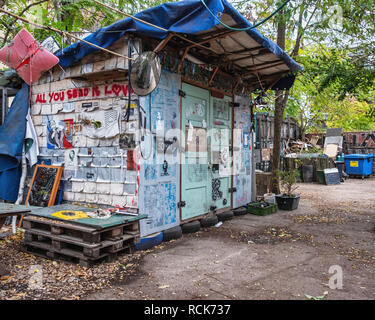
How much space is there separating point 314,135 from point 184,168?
1640 cm

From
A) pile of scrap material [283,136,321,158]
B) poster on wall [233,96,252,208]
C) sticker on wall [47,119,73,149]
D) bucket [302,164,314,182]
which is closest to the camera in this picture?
sticker on wall [47,119,73,149]

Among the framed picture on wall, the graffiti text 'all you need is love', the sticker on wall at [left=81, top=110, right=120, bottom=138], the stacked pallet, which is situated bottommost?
the stacked pallet

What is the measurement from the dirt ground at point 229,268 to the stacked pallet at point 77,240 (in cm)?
16

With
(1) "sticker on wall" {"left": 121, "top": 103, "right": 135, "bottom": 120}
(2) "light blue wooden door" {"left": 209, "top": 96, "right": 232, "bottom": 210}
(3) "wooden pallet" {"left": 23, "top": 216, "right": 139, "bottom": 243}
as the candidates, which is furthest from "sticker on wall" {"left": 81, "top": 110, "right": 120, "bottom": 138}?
(2) "light blue wooden door" {"left": 209, "top": 96, "right": 232, "bottom": 210}

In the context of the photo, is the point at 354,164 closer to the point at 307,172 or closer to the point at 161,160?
the point at 307,172

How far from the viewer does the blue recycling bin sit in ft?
51.9

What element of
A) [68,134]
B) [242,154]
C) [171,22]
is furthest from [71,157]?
[242,154]

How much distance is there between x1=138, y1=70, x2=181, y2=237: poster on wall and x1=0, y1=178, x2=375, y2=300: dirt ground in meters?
0.50

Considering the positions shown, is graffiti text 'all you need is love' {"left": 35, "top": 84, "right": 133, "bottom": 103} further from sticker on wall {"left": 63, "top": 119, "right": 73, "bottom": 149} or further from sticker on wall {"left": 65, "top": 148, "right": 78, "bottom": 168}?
sticker on wall {"left": 65, "top": 148, "right": 78, "bottom": 168}

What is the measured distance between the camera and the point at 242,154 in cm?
845

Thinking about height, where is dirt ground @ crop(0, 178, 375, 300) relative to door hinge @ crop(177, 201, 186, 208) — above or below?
below

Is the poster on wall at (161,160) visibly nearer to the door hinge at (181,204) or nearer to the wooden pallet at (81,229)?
the door hinge at (181,204)

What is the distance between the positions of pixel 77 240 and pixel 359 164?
15670mm
